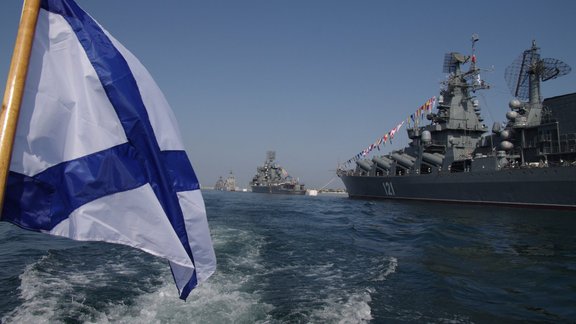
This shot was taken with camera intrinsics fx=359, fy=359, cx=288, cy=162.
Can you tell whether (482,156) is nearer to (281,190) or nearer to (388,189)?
(388,189)

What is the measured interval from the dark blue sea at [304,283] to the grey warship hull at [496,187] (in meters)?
18.1

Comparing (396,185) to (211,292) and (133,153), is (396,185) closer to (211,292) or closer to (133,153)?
(211,292)

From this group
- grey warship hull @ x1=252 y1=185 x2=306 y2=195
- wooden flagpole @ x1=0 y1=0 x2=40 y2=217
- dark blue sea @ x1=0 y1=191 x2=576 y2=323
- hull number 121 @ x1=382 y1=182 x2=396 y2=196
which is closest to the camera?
wooden flagpole @ x1=0 y1=0 x2=40 y2=217

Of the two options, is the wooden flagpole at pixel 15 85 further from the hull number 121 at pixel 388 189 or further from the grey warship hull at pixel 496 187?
the hull number 121 at pixel 388 189

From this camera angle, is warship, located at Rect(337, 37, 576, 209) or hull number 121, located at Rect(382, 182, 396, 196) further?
hull number 121, located at Rect(382, 182, 396, 196)

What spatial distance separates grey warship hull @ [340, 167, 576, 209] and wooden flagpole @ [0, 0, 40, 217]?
33850mm

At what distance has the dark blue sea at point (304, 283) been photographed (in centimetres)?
580

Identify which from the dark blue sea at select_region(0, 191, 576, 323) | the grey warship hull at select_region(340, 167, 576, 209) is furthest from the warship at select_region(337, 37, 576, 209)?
the dark blue sea at select_region(0, 191, 576, 323)

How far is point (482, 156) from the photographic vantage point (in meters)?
35.9

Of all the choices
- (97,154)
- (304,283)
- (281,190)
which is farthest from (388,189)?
(97,154)

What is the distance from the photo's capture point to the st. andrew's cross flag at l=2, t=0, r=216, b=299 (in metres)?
2.68

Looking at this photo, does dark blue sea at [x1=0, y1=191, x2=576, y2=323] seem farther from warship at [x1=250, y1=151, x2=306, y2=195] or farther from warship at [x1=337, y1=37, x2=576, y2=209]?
warship at [x1=250, y1=151, x2=306, y2=195]

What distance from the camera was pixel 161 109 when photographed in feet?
10.5

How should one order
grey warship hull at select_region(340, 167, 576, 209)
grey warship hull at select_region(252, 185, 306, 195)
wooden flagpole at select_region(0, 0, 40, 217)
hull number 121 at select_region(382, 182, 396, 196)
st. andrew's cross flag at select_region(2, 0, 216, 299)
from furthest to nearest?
grey warship hull at select_region(252, 185, 306, 195) → hull number 121 at select_region(382, 182, 396, 196) → grey warship hull at select_region(340, 167, 576, 209) → st. andrew's cross flag at select_region(2, 0, 216, 299) → wooden flagpole at select_region(0, 0, 40, 217)
